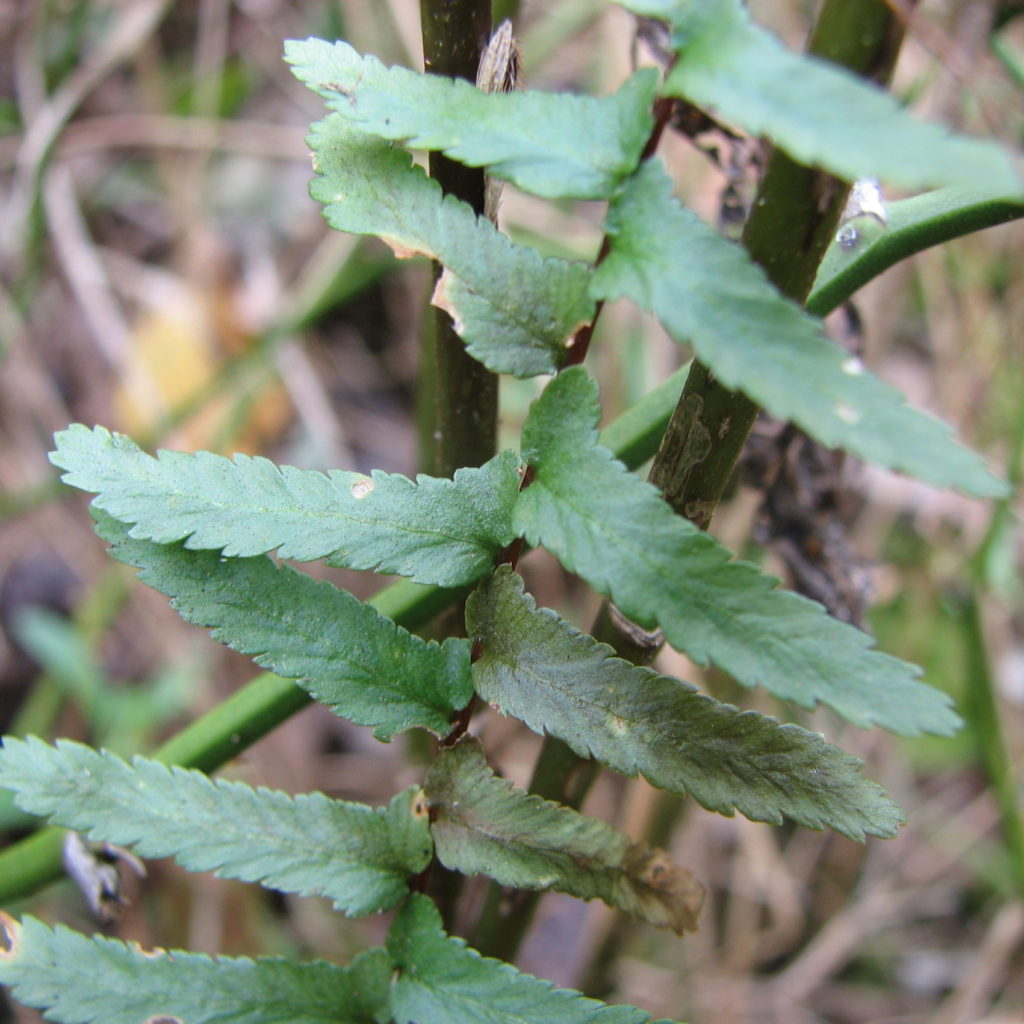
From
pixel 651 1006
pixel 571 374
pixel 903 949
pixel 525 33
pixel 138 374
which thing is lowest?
pixel 651 1006

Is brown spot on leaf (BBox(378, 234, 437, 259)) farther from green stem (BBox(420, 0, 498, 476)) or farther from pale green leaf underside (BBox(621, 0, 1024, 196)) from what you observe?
pale green leaf underside (BBox(621, 0, 1024, 196))

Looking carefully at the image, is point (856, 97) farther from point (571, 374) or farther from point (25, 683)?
point (25, 683)

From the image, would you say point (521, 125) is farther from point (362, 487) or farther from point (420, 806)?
point (420, 806)

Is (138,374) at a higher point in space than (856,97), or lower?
lower

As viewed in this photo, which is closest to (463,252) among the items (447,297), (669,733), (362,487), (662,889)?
(447,297)

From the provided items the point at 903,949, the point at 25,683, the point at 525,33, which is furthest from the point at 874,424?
the point at 525,33

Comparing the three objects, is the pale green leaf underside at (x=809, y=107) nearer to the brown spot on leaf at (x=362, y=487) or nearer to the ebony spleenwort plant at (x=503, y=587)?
the ebony spleenwort plant at (x=503, y=587)

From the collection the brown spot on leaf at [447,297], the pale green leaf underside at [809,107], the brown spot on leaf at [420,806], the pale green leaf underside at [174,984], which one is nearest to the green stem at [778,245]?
the pale green leaf underside at [809,107]

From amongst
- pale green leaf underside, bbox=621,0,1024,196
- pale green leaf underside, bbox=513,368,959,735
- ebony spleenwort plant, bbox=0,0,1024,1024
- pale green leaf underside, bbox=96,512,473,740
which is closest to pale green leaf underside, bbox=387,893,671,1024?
ebony spleenwort plant, bbox=0,0,1024,1024
